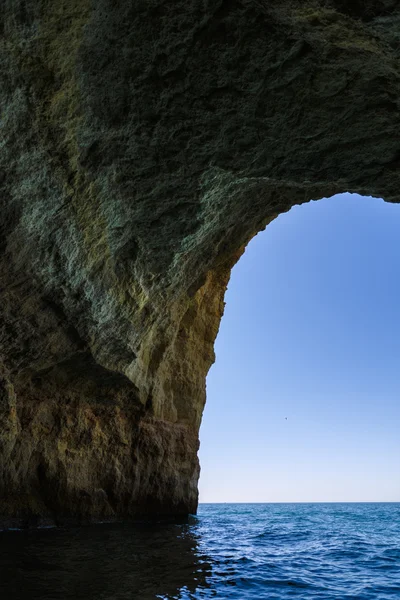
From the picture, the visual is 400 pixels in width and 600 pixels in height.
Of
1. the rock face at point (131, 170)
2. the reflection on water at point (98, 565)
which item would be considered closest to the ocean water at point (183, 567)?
the reflection on water at point (98, 565)

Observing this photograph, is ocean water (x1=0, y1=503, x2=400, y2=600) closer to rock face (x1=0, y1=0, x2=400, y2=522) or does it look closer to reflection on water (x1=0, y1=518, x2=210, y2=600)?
reflection on water (x1=0, y1=518, x2=210, y2=600)

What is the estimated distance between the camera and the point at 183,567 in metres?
6.82

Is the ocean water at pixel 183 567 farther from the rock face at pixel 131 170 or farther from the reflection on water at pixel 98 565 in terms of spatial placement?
the rock face at pixel 131 170

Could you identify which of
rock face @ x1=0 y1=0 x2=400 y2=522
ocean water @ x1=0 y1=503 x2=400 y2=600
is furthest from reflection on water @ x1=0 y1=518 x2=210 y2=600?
rock face @ x1=0 y1=0 x2=400 y2=522

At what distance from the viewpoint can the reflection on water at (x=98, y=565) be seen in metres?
5.24

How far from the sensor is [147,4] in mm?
6109

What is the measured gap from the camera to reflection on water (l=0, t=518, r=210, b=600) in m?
5.24

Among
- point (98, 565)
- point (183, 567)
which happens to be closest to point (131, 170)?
point (98, 565)

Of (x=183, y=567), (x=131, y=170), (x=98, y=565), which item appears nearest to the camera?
(x=98, y=565)

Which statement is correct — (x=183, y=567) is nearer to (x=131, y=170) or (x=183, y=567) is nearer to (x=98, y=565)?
(x=98, y=565)

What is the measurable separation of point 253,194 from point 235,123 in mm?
3421

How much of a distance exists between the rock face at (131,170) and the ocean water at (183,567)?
2.47 m

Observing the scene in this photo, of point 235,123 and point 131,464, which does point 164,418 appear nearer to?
point 131,464

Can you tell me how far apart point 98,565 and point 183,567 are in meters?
1.23
